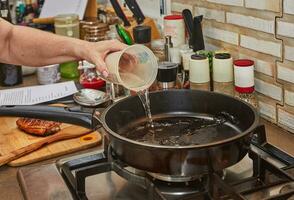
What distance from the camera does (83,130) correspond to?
1.26 meters

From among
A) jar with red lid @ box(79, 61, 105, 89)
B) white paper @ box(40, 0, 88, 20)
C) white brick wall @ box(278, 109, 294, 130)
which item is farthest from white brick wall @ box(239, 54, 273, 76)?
white paper @ box(40, 0, 88, 20)

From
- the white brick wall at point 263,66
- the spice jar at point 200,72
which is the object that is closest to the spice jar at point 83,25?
the spice jar at point 200,72

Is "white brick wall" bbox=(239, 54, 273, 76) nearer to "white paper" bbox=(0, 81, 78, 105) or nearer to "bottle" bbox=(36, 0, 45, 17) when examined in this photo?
"white paper" bbox=(0, 81, 78, 105)

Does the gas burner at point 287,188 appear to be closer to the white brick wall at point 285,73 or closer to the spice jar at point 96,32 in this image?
the white brick wall at point 285,73

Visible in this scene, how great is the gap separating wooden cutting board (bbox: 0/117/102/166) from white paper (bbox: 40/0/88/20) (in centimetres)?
Answer: 90

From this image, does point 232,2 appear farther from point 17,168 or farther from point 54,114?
point 17,168

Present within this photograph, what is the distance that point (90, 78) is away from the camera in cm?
158

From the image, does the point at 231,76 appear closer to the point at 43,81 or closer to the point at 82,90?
the point at 82,90

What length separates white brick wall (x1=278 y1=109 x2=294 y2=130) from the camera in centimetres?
116

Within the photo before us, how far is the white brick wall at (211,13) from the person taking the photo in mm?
1363

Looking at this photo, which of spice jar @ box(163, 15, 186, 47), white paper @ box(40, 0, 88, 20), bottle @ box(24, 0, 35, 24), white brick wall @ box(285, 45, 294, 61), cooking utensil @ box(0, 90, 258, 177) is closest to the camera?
cooking utensil @ box(0, 90, 258, 177)

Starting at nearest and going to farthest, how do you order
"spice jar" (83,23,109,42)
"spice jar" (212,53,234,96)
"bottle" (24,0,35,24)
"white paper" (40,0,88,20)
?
1. "spice jar" (212,53,234,96)
2. "spice jar" (83,23,109,42)
3. "white paper" (40,0,88,20)
4. "bottle" (24,0,35,24)

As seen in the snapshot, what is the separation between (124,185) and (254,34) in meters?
0.56

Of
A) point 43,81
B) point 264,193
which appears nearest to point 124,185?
point 264,193
